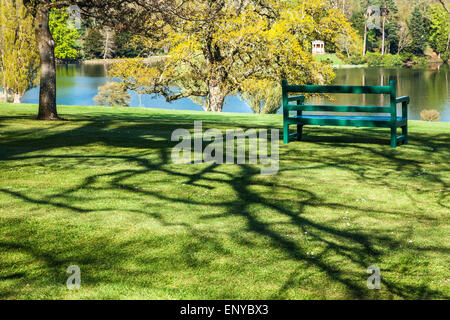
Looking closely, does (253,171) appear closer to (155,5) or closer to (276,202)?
(276,202)

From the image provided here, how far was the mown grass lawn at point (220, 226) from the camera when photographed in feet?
13.3

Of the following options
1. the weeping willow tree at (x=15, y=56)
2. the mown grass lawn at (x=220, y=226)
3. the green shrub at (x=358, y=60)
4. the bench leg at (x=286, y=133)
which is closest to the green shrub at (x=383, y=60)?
the green shrub at (x=358, y=60)

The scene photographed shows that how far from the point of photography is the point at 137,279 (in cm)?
408

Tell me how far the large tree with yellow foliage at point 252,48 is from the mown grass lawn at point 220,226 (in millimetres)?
17298

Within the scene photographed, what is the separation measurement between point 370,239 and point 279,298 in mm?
1625

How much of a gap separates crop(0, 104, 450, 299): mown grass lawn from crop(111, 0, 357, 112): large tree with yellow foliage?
17.3 metres

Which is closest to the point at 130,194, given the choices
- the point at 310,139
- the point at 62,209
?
the point at 62,209

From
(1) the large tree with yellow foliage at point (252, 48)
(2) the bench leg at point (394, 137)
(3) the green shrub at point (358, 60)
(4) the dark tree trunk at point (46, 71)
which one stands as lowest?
(2) the bench leg at point (394, 137)

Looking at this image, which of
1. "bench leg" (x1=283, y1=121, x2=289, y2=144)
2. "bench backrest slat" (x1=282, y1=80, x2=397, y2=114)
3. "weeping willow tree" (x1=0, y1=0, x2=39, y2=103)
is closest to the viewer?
"bench backrest slat" (x1=282, y1=80, x2=397, y2=114)

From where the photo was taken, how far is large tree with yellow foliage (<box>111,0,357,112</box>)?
25.7 metres

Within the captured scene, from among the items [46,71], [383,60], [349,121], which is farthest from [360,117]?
[383,60]

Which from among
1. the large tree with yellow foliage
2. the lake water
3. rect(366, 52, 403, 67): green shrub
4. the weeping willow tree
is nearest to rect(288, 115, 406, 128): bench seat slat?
the large tree with yellow foliage

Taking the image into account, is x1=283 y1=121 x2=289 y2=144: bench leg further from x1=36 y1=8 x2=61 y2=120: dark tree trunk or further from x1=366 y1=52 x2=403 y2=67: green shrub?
x1=366 y1=52 x2=403 y2=67: green shrub

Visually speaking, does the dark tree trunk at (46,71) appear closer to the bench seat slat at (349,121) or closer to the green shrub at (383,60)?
the bench seat slat at (349,121)
